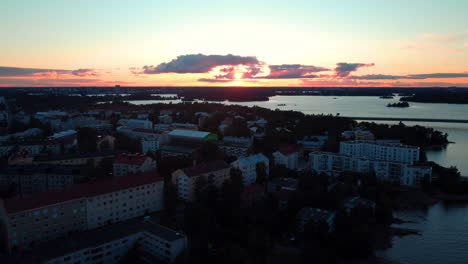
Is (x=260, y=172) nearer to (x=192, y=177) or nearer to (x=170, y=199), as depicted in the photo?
(x=192, y=177)

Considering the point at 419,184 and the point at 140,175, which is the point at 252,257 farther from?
the point at 419,184

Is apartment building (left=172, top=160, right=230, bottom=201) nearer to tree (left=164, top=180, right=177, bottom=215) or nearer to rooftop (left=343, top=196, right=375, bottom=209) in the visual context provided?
tree (left=164, top=180, right=177, bottom=215)

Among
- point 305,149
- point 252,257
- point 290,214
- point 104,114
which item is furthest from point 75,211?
point 104,114

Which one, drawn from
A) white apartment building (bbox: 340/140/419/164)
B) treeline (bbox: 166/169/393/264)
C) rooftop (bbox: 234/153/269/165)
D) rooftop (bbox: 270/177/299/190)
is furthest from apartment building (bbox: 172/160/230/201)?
white apartment building (bbox: 340/140/419/164)

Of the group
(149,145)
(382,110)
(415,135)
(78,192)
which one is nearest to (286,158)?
(149,145)

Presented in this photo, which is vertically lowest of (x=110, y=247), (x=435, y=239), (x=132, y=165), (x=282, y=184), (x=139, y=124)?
(x=435, y=239)

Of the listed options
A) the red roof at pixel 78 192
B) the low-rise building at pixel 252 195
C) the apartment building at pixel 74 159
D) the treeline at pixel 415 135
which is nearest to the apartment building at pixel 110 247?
the red roof at pixel 78 192
